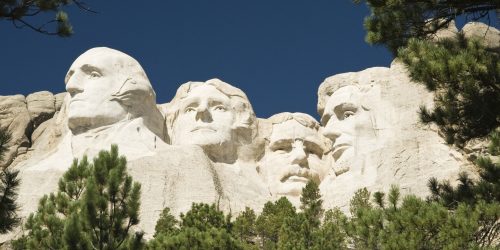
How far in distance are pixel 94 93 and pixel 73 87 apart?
62cm

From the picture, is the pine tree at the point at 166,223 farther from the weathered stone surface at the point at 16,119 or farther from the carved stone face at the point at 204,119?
the weathered stone surface at the point at 16,119

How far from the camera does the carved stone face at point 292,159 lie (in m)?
27.4

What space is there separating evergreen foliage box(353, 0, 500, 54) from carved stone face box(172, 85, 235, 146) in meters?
10.1

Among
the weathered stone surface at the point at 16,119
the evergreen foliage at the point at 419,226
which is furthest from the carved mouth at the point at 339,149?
the evergreen foliage at the point at 419,226

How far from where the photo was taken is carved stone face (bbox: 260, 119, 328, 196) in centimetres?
2739

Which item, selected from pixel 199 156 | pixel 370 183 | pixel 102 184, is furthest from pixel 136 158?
pixel 102 184

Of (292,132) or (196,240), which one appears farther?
(292,132)

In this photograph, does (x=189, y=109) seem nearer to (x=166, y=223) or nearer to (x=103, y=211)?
(x=166, y=223)

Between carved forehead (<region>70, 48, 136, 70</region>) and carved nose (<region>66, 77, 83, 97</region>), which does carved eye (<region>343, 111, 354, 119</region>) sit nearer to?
carved forehead (<region>70, 48, 136, 70</region>)

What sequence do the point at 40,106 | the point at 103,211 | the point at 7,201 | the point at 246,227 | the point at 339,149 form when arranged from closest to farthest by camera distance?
the point at 7,201, the point at 103,211, the point at 246,227, the point at 339,149, the point at 40,106

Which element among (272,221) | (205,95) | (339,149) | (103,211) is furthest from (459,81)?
(205,95)

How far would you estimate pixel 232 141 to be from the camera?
27.9 meters

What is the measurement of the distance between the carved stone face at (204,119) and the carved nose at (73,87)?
295cm

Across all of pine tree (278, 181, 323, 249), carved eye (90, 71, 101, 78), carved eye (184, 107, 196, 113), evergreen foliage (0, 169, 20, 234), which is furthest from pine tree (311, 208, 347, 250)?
carved eye (90, 71, 101, 78)
